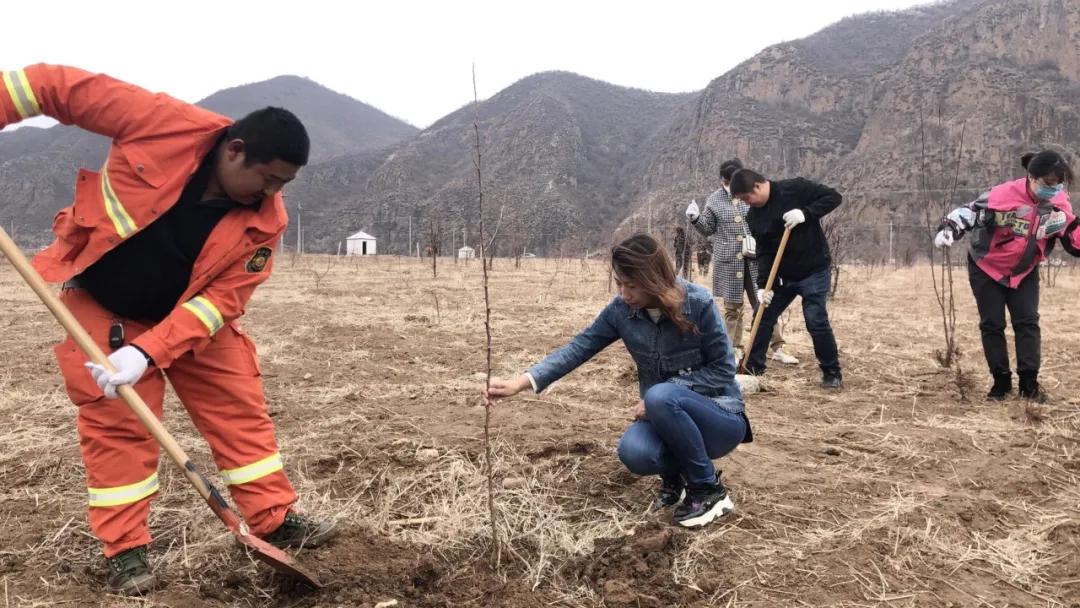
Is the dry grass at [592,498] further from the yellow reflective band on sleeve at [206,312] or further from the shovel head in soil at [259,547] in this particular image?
the yellow reflective band on sleeve at [206,312]

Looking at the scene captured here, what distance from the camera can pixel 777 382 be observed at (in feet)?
16.5

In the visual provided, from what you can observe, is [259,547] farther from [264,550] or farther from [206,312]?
[206,312]

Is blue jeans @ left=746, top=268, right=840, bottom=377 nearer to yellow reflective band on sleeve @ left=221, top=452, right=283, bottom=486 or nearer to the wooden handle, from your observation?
yellow reflective band on sleeve @ left=221, top=452, right=283, bottom=486

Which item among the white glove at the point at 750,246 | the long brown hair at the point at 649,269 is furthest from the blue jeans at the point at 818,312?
the long brown hair at the point at 649,269

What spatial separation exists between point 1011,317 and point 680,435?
10.4 feet

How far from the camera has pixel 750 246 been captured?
17.5 ft

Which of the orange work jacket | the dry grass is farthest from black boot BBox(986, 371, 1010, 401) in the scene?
the orange work jacket

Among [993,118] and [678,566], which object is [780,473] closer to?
[678,566]

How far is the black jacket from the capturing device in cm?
472

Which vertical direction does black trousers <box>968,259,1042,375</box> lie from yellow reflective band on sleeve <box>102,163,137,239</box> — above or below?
below

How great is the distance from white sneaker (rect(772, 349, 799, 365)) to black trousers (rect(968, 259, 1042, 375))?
5.08ft

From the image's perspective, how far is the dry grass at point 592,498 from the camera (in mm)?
2104

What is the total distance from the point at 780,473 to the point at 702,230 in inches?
116

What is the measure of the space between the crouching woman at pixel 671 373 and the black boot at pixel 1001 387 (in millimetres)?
2760
